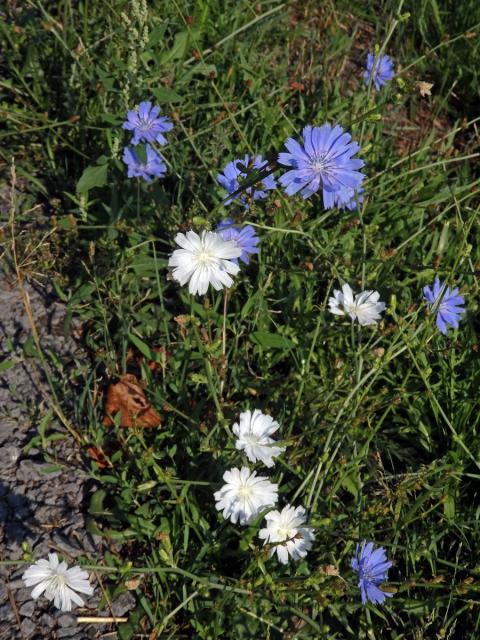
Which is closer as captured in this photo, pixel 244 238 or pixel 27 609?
pixel 27 609

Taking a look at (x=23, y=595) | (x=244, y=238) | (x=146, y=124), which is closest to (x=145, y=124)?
(x=146, y=124)

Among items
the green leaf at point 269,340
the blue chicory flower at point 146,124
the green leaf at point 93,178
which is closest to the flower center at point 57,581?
the green leaf at point 269,340

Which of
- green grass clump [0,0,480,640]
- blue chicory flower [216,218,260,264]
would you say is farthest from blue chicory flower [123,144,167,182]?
blue chicory flower [216,218,260,264]

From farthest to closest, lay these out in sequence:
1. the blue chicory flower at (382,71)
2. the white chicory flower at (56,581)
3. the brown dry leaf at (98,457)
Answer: the blue chicory flower at (382,71), the brown dry leaf at (98,457), the white chicory flower at (56,581)

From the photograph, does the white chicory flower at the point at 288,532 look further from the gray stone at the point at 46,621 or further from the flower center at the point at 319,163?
the flower center at the point at 319,163

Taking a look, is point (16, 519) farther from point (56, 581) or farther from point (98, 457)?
point (56, 581)

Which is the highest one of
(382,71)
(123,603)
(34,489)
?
(382,71)
